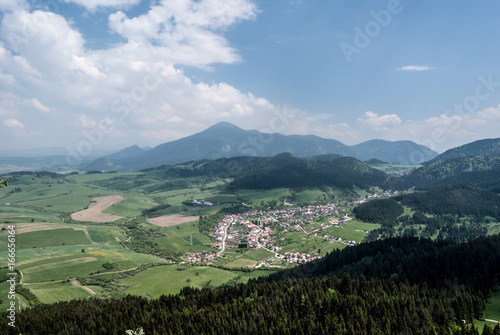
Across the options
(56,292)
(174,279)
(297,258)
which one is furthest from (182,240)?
(56,292)

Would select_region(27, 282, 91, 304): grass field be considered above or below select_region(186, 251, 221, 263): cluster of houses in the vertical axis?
above

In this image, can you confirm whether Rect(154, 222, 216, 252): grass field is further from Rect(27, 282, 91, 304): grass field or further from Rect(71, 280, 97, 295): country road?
Rect(27, 282, 91, 304): grass field

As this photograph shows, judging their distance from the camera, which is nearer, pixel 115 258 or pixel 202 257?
pixel 115 258

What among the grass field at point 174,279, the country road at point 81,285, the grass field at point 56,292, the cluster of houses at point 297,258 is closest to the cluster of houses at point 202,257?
the grass field at point 174,279

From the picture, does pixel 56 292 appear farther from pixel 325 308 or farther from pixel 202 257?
pixel 325 308

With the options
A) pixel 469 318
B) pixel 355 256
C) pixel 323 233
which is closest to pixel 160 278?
pixel 355 256

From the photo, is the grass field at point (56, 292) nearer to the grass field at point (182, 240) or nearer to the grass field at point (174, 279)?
the grass field at point (174, 279)

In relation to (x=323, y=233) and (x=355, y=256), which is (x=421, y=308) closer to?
(x=355, y=256)

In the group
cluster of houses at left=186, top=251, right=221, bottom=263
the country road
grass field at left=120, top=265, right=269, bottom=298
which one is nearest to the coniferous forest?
grass field at left=120, top=265, right=269, bottom=298
